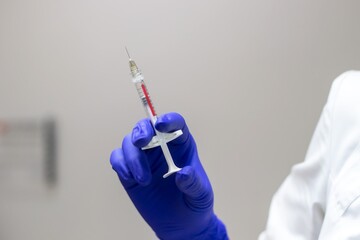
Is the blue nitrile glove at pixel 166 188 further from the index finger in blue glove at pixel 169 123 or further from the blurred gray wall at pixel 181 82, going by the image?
the blurred gray wall at pixel 181 82

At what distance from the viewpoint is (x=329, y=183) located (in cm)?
71

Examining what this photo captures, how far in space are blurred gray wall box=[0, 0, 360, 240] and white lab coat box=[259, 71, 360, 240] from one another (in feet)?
0.90

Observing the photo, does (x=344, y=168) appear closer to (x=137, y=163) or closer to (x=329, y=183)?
(x=329, y=183)

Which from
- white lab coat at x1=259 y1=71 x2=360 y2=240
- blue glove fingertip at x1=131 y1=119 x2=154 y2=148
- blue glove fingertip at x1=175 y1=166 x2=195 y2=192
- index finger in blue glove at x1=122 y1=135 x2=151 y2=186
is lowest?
white lab coat at x1=259 y1=71 x2=360 y2=240

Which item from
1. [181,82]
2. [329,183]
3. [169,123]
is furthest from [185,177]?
[181,82]

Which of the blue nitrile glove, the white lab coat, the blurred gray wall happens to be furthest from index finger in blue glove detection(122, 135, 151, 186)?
the blurred gray wall

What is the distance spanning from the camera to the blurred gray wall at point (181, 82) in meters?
1.07

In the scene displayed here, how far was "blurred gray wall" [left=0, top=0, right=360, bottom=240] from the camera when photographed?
1.07 metres

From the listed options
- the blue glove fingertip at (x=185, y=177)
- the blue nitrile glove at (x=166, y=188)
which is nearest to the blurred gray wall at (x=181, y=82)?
the blue nitrile glove at (x=166, y=188)

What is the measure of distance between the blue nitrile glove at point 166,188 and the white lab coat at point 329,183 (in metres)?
0.18

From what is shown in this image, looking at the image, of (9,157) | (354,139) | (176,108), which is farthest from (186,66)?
(9,157)

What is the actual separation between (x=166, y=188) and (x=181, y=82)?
0.48m

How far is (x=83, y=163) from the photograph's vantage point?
121 cm

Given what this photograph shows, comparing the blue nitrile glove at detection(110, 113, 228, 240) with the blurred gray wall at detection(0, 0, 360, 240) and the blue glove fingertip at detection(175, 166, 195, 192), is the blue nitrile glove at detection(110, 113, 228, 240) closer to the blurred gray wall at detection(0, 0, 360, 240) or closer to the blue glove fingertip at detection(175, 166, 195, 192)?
the blue glove fingertip at detection(175, 166, 195, 192)
